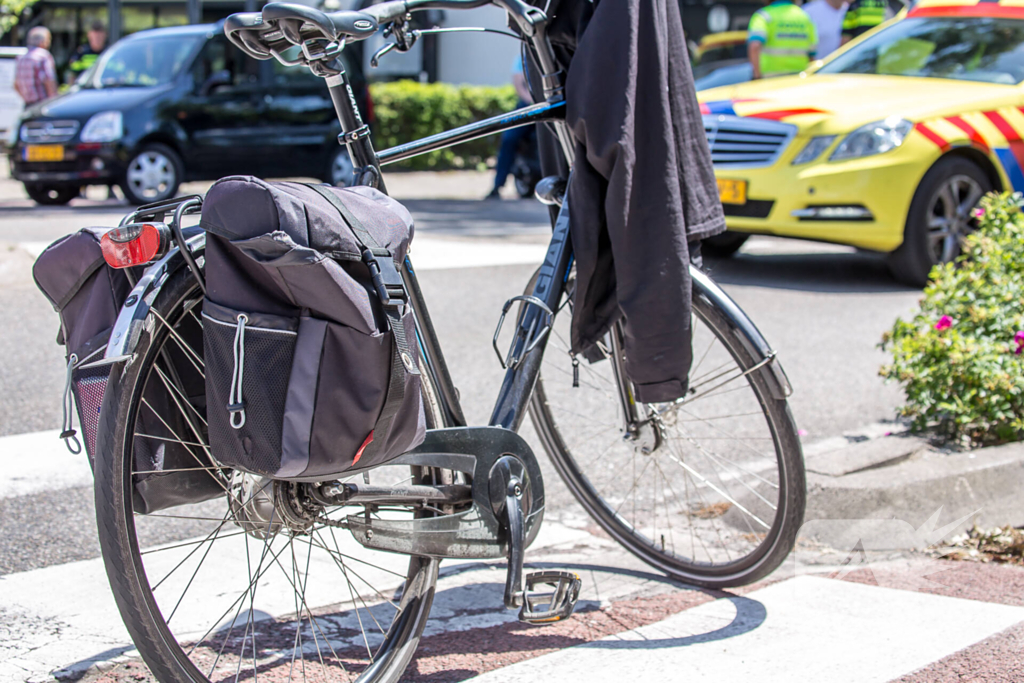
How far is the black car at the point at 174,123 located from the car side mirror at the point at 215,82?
0.04 feet

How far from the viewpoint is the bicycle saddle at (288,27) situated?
210 cm

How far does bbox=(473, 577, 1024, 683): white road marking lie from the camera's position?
2.44 meters

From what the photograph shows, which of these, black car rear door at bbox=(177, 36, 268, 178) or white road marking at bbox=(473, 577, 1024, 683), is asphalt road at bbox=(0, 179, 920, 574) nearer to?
white road marking at bbox=(473, 577, 1024, 683)

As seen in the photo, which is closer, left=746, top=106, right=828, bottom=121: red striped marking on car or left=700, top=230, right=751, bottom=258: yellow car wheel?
left=746, top=106, right=828, bottom=121: red striped marking on car

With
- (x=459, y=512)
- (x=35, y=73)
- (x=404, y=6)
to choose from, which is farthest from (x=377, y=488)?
(x=35, y=73)

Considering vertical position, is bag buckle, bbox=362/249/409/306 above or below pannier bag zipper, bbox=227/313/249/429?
above

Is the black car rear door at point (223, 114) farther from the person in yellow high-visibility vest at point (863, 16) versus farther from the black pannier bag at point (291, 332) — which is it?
the black pannier bag at point (291, 332)

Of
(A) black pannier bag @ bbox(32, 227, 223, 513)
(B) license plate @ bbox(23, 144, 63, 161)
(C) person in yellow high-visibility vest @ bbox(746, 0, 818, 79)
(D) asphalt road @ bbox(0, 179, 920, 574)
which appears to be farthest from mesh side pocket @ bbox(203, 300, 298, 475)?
(B) license plate @ bbox(23, 144, 63, 161)

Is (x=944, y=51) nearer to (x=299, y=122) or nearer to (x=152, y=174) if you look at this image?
(x=299, y=122)

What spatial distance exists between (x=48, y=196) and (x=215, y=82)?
2.18 metres

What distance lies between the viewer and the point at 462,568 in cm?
308

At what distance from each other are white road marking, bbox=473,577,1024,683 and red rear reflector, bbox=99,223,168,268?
1.16m

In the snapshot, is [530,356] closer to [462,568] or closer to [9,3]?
[462,568]

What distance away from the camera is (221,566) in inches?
116
